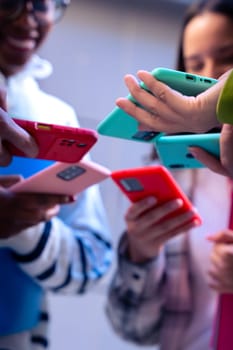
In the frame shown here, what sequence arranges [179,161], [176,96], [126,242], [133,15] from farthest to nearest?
[133,15], [126,242], [179,161], [176,96]

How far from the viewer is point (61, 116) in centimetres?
37

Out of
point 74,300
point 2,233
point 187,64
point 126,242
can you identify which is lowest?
point 74,300

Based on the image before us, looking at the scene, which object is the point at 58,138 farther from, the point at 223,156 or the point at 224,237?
the point at 224,237

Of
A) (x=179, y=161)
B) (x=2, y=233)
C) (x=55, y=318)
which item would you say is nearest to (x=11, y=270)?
(x=2, y=233)

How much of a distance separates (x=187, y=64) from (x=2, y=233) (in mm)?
181

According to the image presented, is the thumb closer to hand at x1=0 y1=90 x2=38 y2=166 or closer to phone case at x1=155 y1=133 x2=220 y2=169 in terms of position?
phone case at x1=155 y1=133 x2=220 y2=169

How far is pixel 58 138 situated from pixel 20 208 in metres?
0.10

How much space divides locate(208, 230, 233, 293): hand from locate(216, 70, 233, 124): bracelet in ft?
0.72

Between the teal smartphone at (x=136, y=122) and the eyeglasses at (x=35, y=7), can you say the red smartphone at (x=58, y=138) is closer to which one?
the teal smartphone at (x=136, y=122)

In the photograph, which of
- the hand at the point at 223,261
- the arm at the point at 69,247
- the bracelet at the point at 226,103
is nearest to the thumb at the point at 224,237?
the hand at the point at 223,261

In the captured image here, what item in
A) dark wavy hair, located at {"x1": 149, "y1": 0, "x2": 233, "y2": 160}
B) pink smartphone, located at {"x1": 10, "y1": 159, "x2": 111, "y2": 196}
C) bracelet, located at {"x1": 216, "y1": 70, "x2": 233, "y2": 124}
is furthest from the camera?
dark wavy hair, located at {"x1": 149, "y1": 0, "x2": 233, "y2": 160}

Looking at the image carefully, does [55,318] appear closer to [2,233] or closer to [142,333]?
[142,333]

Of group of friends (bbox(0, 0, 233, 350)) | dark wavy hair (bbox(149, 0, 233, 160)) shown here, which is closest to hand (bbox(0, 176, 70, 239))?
group of friends (bbox(0, 0, 233, 350))

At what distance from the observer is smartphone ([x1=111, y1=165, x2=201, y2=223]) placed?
0.40m
